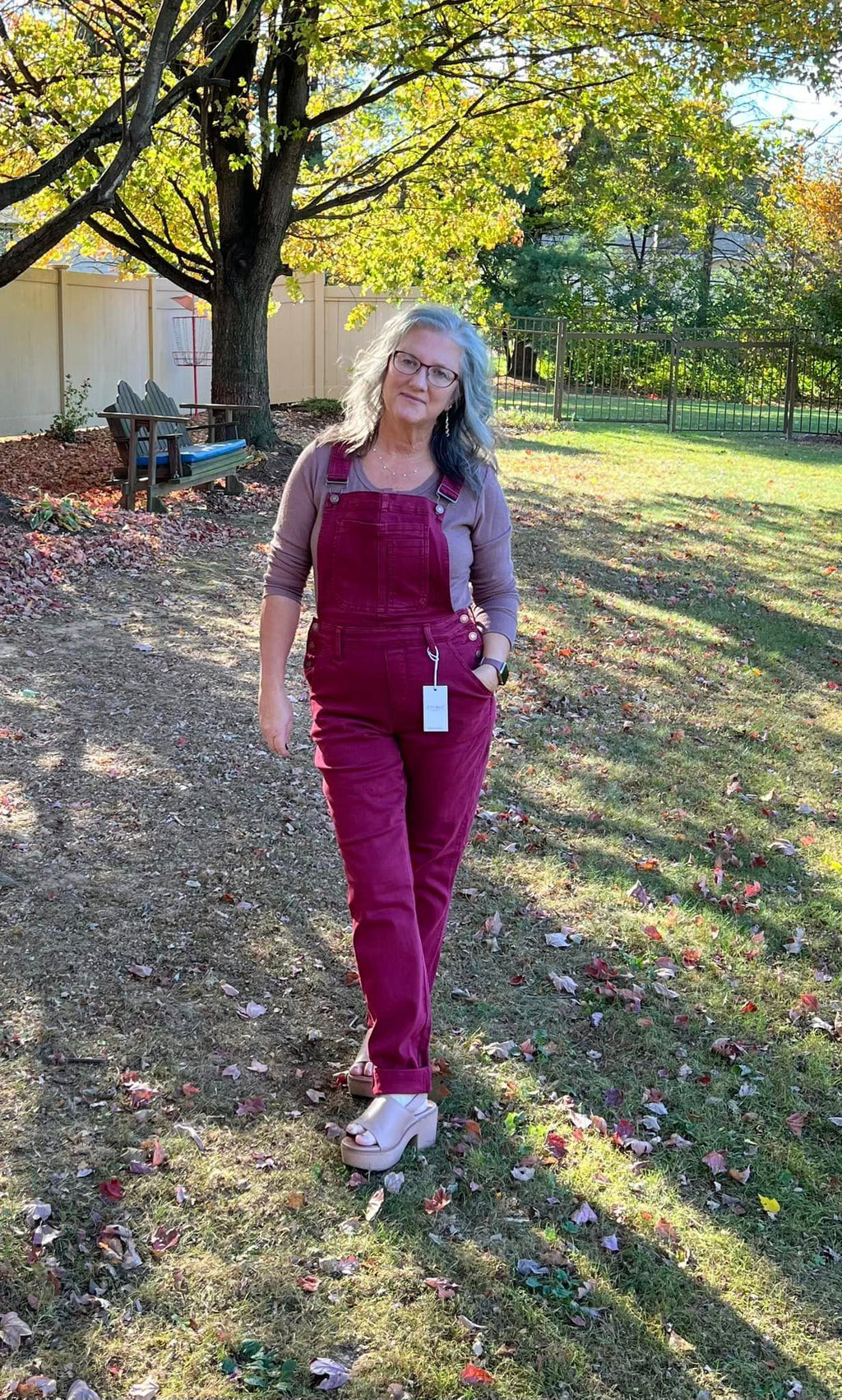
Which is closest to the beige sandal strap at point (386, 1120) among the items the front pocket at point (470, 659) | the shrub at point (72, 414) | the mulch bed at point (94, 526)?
the front pocket at point (470, 659)

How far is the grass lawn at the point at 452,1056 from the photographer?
2594 mm

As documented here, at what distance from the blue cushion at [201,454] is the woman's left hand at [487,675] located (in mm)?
8573

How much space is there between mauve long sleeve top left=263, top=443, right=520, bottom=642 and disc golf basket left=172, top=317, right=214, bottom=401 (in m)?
18.9

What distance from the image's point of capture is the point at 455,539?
2971 millimetres

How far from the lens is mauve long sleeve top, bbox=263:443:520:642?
2.95 m

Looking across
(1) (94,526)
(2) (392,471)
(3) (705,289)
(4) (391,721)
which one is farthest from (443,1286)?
(3) (705,289)

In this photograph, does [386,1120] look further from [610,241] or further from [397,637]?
[610,241]

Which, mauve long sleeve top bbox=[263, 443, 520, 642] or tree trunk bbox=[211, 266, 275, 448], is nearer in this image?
mauve long sleeve top bbox=[263, 443, 520, 642]


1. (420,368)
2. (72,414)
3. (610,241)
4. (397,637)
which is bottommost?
(397,637)

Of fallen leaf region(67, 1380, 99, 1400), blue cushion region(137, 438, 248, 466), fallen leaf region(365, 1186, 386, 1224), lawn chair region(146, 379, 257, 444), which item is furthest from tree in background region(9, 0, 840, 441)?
fallen leaf region(67, 1380, 99, 1400)

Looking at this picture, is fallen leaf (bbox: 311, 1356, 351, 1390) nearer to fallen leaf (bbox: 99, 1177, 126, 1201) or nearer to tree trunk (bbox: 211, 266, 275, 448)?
fallen leaf (bbox: 99, 1177, 126, 1201)

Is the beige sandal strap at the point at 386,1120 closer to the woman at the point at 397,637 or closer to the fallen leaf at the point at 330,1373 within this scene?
the woman at the point at 397,637

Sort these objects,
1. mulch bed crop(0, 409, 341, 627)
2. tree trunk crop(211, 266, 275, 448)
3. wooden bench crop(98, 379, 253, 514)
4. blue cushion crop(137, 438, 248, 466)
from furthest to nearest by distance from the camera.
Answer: tree trunk crop(211, 266, 275, 448)
blue cushion crop(137, 438, 248, 466)
wooden bench crop(98, 379, 253, 514)
mulch bed crop(0, 409, 341, 627)

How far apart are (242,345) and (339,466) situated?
1215 cm
